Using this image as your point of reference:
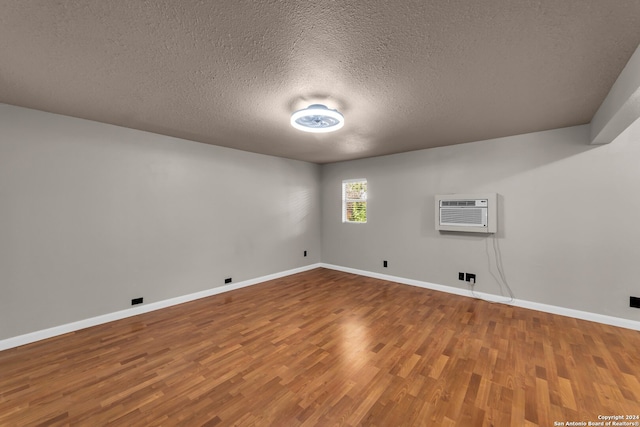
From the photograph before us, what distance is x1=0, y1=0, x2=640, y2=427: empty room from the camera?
4.98 ft

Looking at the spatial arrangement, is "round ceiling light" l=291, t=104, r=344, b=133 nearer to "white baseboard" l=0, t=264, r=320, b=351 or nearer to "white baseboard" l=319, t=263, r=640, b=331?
"white baseboard" l=0, t=264, r=320, b=351

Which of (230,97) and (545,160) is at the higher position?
(230,97)

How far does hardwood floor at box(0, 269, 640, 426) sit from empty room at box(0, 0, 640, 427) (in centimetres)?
2

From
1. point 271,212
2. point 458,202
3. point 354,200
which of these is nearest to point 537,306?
point 458,202

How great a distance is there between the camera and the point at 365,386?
6.20 ft

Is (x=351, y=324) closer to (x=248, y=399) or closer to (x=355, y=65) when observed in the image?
(x=248, y=399)

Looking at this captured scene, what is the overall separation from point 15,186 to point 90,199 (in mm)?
571

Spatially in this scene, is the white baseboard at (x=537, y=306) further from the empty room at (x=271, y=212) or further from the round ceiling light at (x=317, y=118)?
the round ceiling light at (x=317, y=118)

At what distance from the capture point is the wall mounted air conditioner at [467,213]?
11.8 feet

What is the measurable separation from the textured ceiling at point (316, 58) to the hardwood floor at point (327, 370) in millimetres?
2364

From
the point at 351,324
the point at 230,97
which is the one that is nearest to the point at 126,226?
the point at 230,97

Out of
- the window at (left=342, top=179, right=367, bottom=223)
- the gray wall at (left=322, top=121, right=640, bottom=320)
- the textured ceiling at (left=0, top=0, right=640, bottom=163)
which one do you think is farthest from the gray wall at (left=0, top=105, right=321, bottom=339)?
the gray wall at (left=322, top=121, right=640, bottom=320)

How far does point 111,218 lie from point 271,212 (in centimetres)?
241

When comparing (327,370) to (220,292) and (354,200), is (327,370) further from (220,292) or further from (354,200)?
(354,200)
